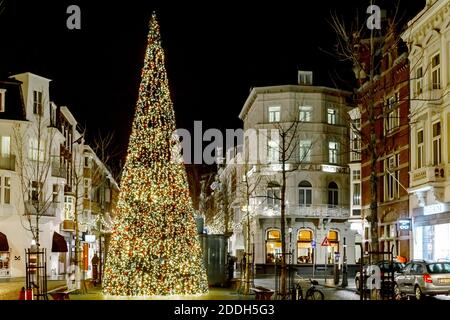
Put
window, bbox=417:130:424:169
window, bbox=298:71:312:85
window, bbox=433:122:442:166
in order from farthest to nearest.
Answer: window, bbox=298:71:312:85 < window, bbox=417:130:424:169 < window, bbox=433:122:442:166

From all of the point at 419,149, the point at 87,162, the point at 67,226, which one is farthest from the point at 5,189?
the point at 419,149

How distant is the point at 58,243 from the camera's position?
58.9m

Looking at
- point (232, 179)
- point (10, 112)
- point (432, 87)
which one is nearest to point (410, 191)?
point (432, 87)

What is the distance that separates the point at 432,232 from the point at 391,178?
817 centimetres

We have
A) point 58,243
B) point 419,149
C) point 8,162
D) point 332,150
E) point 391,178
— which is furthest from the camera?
point 332,150

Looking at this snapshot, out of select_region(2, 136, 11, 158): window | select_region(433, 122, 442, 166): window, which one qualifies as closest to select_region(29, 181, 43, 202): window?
select_region(2, 136, 11, 158): window

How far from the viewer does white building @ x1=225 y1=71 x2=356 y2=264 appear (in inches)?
2859

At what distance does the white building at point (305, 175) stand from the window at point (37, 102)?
2313 centimetres

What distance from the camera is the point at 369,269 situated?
24250 mm

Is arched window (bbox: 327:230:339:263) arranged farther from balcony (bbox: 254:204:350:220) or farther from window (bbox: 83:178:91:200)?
window (bbox: 83:178:91:200)

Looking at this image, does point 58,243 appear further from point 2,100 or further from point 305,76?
point 305,76

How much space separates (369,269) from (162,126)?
8875 millimetres

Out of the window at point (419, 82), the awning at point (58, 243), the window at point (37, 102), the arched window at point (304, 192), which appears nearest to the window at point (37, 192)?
the window at point (37, 102)

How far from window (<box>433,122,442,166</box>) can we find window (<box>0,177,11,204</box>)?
93.4 ft
